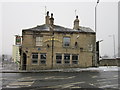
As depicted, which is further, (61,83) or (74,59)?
(74,59)

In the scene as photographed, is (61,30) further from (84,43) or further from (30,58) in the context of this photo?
(30,58)

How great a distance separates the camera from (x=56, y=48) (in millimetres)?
30375

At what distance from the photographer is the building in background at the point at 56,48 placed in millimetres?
29703

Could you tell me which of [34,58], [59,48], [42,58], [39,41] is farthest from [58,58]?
[39,41]

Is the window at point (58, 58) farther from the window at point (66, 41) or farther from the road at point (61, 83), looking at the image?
the road at point (61, 83)

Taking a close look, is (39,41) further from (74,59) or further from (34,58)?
(74,59)

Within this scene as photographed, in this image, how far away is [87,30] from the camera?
107 feet

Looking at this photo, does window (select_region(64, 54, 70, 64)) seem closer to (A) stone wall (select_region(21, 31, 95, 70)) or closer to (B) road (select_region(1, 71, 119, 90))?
(A) stone wall (select_region(21, 31, 95, 70))

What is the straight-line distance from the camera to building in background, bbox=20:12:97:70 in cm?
2970

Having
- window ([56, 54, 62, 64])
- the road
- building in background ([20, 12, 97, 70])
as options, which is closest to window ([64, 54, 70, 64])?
building in background ([20, 12, 97, 70])

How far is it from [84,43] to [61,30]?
15.3 feet

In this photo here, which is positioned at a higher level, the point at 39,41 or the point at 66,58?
the point at 39,41

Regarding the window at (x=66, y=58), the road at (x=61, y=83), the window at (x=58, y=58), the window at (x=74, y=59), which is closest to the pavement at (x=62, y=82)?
the road at (x=61, y=83)

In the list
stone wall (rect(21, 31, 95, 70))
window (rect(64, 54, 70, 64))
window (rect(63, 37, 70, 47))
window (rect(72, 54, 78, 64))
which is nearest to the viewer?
stone wall (rect(21, 31, 95, 70))
